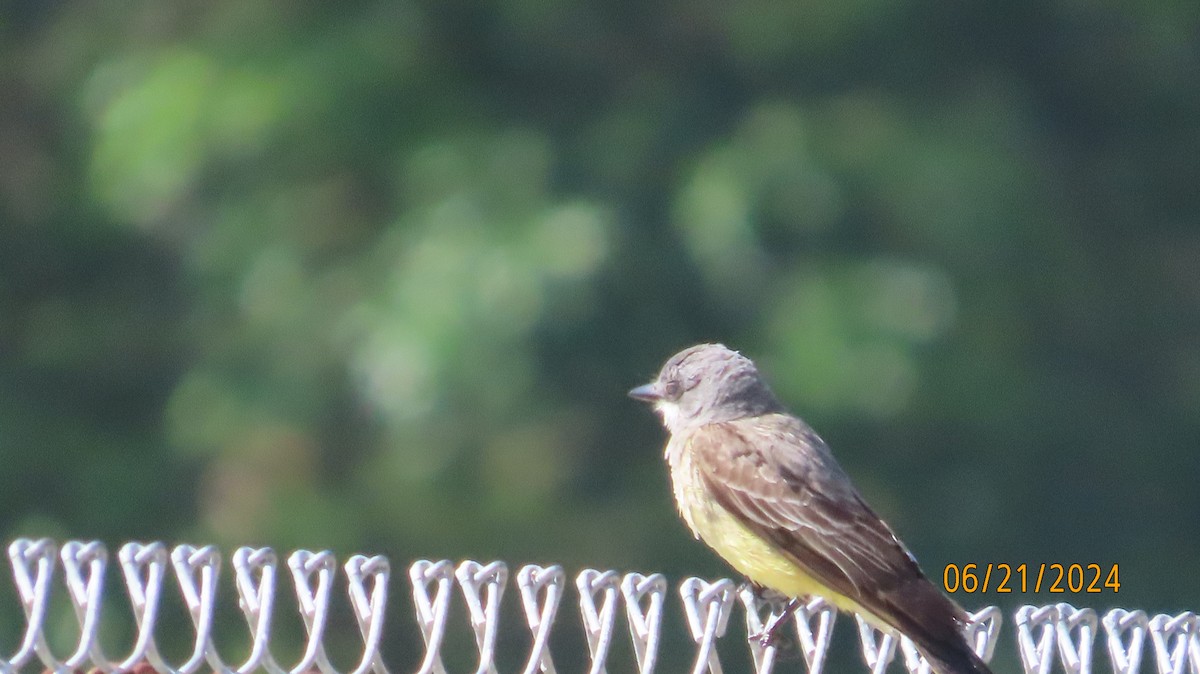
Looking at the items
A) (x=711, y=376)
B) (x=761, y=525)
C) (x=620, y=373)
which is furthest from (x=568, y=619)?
(x=761, y=525)

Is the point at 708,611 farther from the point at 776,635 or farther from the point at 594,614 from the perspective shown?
the point at 776,635

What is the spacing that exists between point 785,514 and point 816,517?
3.0 inches

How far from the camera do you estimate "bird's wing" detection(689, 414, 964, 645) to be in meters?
3.88

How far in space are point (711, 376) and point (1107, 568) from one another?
5965 mm

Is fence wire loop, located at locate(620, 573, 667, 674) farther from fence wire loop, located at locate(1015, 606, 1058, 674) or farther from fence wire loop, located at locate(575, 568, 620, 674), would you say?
fence wire loop, located at locate(1015, 606, 1058, 674)

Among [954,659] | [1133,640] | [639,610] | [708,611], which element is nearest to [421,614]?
[639,610]

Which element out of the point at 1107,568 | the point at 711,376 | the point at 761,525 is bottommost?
the point at 761,525

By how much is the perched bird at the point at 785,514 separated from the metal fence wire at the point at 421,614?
0.30 ft

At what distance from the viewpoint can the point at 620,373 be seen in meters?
9.34

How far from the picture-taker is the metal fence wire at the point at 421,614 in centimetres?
246

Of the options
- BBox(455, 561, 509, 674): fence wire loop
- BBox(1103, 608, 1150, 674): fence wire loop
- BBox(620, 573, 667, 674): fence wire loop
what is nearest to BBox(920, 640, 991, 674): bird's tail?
BBox(1103, 608, 1150, 674): fence wire loop

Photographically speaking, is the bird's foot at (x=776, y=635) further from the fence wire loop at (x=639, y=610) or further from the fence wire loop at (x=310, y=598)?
the fence wire loop at (x=310, y=598)

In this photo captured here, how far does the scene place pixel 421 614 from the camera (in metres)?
2.92

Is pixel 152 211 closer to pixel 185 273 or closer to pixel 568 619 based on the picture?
pixel 185 273
